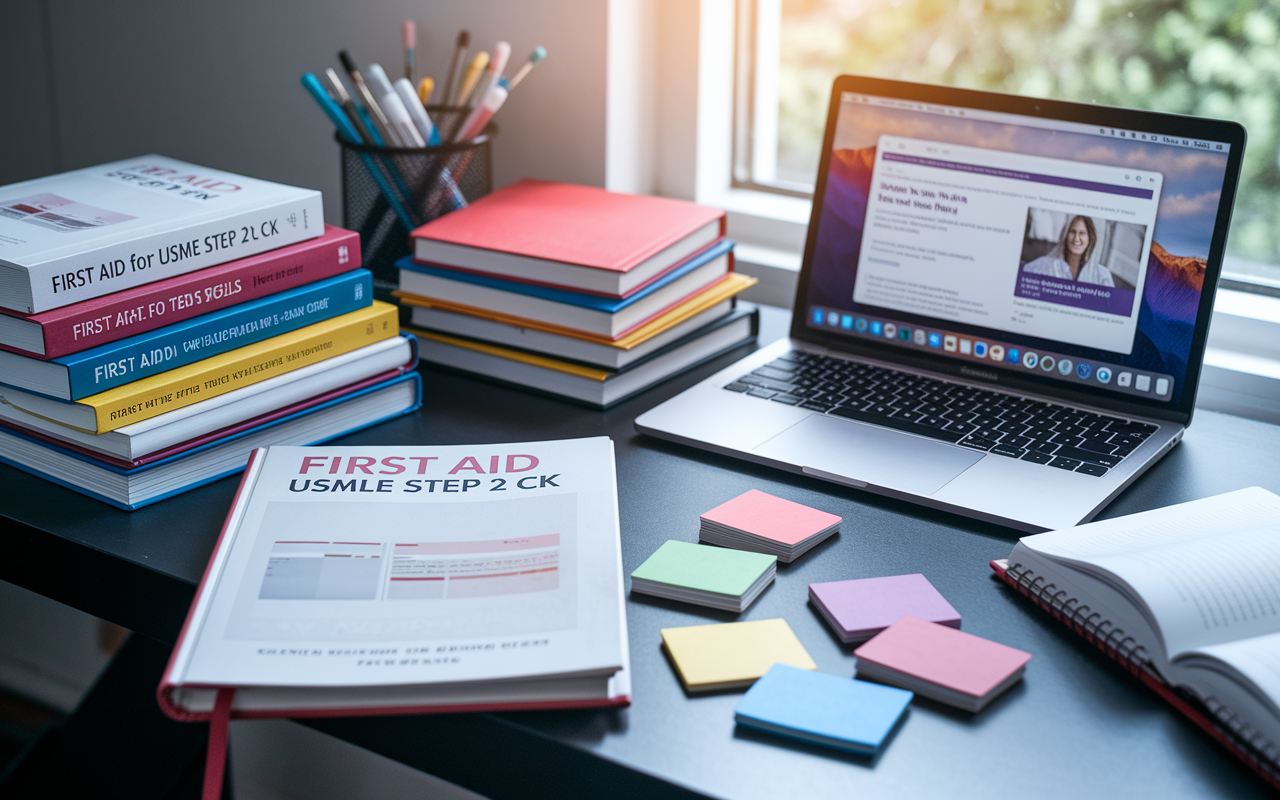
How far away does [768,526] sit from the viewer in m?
0.74

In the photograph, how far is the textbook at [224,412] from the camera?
30.1 inches

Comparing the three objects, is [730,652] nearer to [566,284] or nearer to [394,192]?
[566,284]

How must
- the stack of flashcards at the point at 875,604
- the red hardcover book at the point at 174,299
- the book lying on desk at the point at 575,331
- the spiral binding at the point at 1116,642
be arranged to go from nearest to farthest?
the spiral binding at the point at 1116,642, the stack of flashcards at the point at 875,604, the red hardcover book at the point at 174,299, the book lying on desk at the point at 575,331

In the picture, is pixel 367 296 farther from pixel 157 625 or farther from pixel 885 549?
pixel 885 549

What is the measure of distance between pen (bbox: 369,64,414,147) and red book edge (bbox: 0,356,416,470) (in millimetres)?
282

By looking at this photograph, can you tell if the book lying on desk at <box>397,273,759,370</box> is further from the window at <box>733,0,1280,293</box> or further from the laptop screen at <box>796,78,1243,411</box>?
the window at <box>733,0,1280,293</box>

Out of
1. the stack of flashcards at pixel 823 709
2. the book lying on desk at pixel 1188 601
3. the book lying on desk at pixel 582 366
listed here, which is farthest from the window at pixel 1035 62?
the stack of flashcards at pixel 823 709

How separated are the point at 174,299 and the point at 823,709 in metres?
0.56

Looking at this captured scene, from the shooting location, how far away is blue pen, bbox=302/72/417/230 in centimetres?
106

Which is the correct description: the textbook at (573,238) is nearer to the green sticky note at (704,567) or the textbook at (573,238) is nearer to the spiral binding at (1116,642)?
the green sticky note at (704,567)

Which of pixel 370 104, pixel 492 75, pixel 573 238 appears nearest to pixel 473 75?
pixel 492 75

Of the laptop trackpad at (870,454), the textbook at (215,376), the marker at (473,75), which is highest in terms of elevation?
the marker at (473,75)

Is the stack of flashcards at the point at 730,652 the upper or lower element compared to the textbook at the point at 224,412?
lower

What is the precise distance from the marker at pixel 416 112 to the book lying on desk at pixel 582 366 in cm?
20
